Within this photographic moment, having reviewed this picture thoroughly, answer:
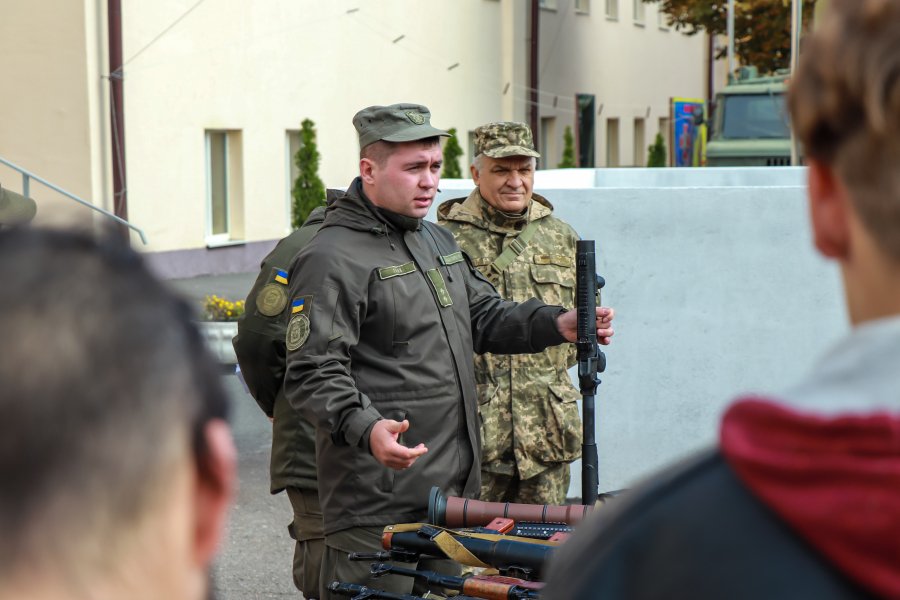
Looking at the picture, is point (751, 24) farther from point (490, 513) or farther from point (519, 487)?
point (490, 513)

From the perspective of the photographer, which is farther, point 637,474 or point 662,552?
point 637,474

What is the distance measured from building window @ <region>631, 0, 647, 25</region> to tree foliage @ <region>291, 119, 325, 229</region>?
17.6 metres

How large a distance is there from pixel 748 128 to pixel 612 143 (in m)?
15.4

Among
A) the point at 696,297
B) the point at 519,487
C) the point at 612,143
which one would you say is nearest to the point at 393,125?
the point at 519,487

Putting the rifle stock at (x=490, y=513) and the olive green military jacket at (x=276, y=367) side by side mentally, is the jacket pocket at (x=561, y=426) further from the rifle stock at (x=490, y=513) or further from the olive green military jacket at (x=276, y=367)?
the rifle stock at (x=490, y=513)

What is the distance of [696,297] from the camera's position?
720 cm

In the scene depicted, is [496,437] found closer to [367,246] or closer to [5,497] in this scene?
[367,246]

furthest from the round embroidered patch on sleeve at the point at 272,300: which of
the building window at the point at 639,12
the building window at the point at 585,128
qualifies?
the building window at the point at 639,12

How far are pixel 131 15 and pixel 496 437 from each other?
13.3 metres

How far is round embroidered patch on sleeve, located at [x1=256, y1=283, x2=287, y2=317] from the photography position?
4906 millimetres

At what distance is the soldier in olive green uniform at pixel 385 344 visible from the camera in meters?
4.11

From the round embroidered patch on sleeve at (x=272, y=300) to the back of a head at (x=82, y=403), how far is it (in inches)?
150

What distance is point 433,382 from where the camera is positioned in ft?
14.0

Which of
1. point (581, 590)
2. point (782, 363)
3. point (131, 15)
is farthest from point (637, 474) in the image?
point (131, 15)
